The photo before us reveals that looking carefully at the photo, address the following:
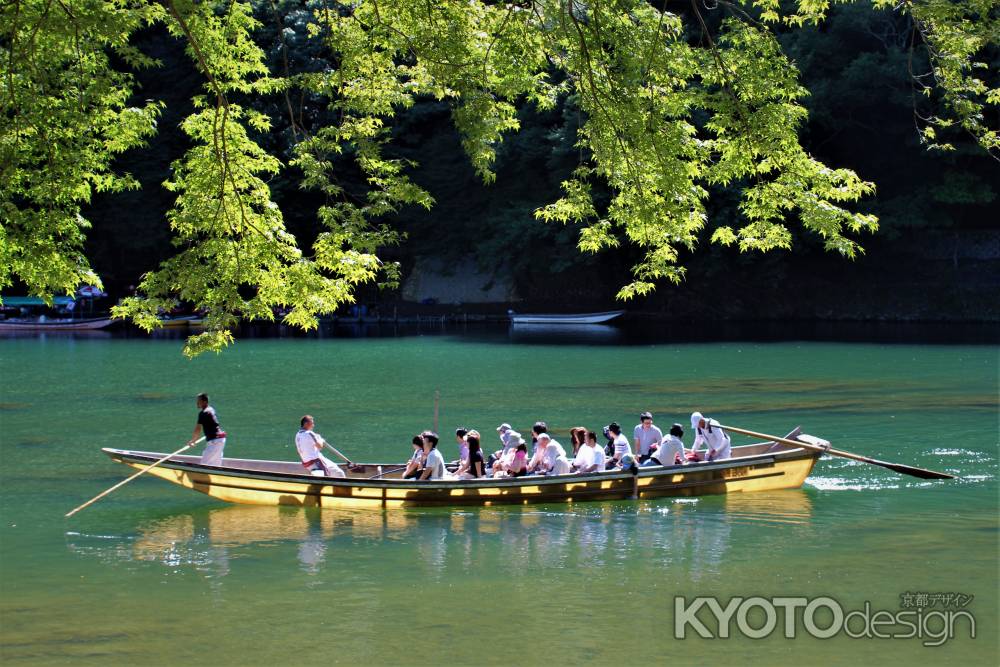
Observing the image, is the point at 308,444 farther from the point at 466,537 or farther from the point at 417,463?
the point at 466,537

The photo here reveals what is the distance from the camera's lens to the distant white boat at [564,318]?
189 feet

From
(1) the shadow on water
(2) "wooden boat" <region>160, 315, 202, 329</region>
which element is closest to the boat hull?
(1) the shadow on water

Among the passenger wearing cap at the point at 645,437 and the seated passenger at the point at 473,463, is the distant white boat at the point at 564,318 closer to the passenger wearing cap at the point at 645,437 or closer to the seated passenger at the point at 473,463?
the passenger wearing cap at the point at 645,437

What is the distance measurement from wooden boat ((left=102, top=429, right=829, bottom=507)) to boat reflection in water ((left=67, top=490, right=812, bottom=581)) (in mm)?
186

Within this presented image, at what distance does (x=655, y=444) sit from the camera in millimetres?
17609

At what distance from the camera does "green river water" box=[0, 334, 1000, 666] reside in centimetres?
1065

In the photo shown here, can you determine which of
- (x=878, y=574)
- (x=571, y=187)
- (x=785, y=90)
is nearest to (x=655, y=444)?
(x=878, y=574)

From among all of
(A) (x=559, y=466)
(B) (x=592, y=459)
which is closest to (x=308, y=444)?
(A) (x=559, y=466)

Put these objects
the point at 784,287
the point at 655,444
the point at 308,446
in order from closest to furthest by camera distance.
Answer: the point at 308,446
the point at 655,444
the point at 784,287

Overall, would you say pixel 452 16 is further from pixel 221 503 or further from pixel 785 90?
pixel 221 503

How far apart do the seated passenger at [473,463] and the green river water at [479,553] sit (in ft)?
2.01

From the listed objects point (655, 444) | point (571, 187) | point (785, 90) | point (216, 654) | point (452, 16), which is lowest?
point (216, 654)

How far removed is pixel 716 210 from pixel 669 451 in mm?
35045

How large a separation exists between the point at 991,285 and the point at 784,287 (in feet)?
33.4
